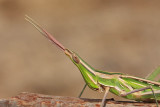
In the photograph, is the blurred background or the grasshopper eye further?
the blurred background

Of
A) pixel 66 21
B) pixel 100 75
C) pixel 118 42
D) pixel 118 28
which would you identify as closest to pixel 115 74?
pixel 100 75

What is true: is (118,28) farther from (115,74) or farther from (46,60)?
(115,74)

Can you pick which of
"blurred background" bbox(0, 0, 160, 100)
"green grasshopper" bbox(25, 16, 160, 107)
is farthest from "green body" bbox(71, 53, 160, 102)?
"blurred background" bbox(0, 0, 160, 100)

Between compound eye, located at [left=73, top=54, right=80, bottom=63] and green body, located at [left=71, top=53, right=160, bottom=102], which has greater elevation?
compound eye, located at [left=73, top=54, right=80, bottom=63]

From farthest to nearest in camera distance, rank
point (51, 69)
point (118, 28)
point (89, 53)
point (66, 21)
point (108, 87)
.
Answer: point (66, 21) → point (118, 28) → point (89, 53) → point (51, 69) → point (108, 87)

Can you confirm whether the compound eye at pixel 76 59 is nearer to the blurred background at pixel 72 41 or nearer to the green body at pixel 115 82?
the green body at pixel 115 82

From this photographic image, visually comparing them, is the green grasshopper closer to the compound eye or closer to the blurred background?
the compound eye
